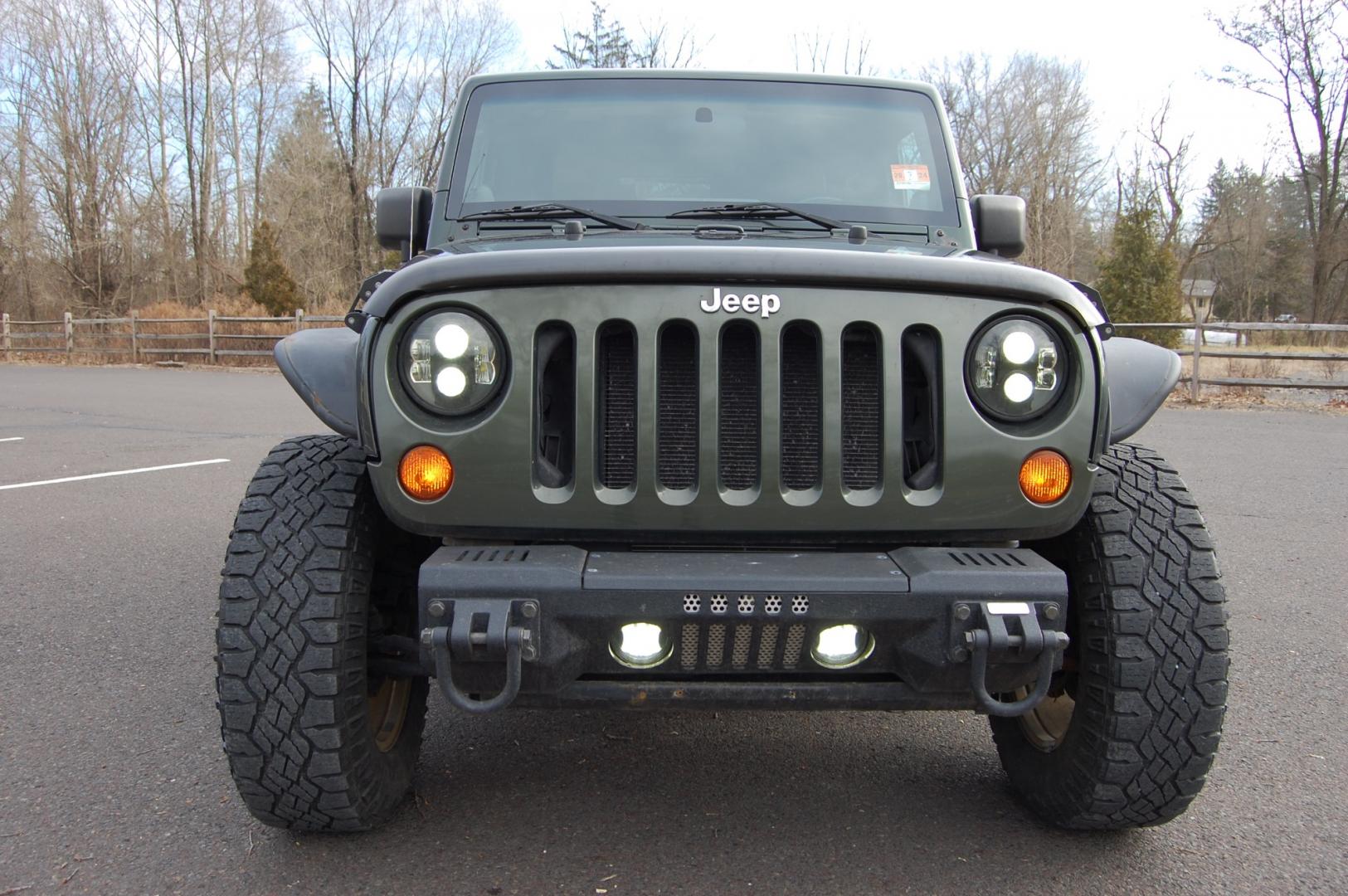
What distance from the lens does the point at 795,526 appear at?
2.04m

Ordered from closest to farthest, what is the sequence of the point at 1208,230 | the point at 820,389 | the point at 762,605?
1. the point at 762,605
2. the point at 820,389
3. the point at 1208,230

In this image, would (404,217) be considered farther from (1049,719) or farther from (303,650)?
(1049,719)

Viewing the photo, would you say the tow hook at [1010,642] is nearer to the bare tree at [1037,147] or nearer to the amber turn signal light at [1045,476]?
the amber turn signal light at [1045,476]

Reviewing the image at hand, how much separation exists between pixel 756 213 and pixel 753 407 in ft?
3.36

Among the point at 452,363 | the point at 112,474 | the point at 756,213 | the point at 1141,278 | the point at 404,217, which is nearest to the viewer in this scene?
the point at 452,363

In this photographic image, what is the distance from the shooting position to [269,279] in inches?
1134

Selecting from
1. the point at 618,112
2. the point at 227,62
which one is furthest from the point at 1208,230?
the point at 618,112

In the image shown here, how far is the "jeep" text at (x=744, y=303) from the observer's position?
202 cm

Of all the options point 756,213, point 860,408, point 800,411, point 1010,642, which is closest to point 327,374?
point 800,411

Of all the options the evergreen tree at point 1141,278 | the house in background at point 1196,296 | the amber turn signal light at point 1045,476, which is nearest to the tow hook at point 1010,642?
the amber turn signal light at point 1045,476

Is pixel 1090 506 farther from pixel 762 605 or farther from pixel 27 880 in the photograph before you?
pixel 27 880

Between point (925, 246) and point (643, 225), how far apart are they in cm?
79

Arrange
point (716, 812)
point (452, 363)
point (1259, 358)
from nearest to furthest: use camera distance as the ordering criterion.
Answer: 1. point (452, 363)
2. point (716, 812)
3. point (1259, 358)

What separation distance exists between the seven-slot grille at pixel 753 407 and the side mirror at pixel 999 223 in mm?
1378
